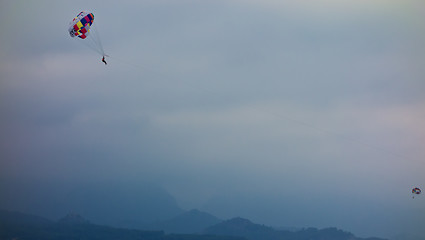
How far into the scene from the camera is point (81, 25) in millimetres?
138750

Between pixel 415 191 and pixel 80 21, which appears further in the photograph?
pixel 415 191

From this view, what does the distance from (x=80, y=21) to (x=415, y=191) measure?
134 m

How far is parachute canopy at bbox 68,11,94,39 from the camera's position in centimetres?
13800

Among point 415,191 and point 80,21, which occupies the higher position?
point 80,21

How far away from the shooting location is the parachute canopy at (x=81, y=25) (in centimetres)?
13800

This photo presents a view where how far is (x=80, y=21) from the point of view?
456ft

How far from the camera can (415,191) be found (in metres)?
174
